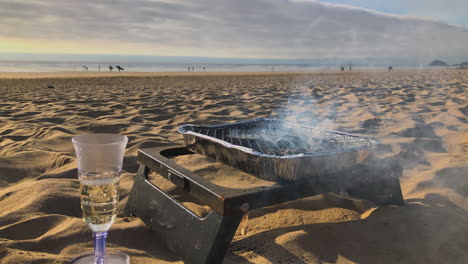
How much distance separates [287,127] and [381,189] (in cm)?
84

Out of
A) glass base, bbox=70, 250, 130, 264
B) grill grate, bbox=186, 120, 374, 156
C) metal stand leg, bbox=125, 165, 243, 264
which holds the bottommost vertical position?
glass base, bbox=70, 250, 130, 264

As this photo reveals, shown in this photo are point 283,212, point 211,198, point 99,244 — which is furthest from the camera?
point 283,212

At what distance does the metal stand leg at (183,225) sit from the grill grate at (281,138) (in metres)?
0.63

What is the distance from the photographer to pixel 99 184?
1.20 meters

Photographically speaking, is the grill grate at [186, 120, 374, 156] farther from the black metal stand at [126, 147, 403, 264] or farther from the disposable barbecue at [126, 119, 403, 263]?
the black metal stand at [126, 147, 403, 264]

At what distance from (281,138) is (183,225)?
1148 millimetres

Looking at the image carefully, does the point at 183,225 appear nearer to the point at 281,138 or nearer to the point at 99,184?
the point at 99,184

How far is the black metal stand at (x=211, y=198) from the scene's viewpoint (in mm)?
1426

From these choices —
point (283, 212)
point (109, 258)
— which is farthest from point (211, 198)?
point (283, 212)

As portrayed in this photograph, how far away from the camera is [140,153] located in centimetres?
209

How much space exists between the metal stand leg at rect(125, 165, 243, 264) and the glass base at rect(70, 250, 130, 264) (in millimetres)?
209

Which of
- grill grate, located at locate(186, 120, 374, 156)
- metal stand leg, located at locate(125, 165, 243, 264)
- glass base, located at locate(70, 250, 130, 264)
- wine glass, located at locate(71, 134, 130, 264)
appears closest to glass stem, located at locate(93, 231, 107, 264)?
wine glass, located at locate(71, 134, 130, 264)

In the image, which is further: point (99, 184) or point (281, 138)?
point (281, 138)

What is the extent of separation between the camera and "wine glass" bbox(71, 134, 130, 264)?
1210mm
